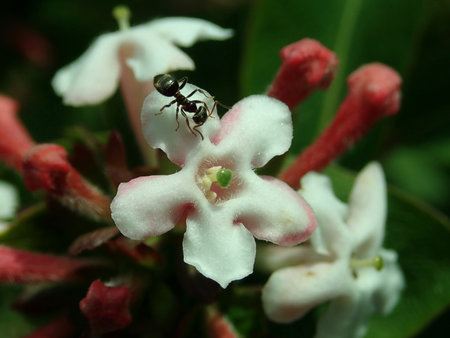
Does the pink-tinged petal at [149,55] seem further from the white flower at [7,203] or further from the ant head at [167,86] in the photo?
the white flower at [7,203]

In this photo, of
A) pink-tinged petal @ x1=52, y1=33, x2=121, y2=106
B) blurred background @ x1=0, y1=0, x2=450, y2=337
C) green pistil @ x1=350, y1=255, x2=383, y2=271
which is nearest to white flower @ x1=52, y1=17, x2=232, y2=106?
pink-tinged petal @ x1=52, y1=33, x2=121, y2=106

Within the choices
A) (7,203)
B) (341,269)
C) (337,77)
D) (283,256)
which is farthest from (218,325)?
(337,77)

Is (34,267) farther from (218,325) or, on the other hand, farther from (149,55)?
(149,55)

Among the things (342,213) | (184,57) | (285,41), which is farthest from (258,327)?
(285,41)

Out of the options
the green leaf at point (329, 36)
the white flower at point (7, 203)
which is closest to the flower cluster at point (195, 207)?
the white flower at point (7, 203)

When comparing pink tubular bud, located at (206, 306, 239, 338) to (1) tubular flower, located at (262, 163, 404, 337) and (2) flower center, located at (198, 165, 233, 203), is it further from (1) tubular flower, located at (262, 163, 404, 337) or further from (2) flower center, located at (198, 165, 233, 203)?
(2) flower center, located at (198, 165, 233, 203)
